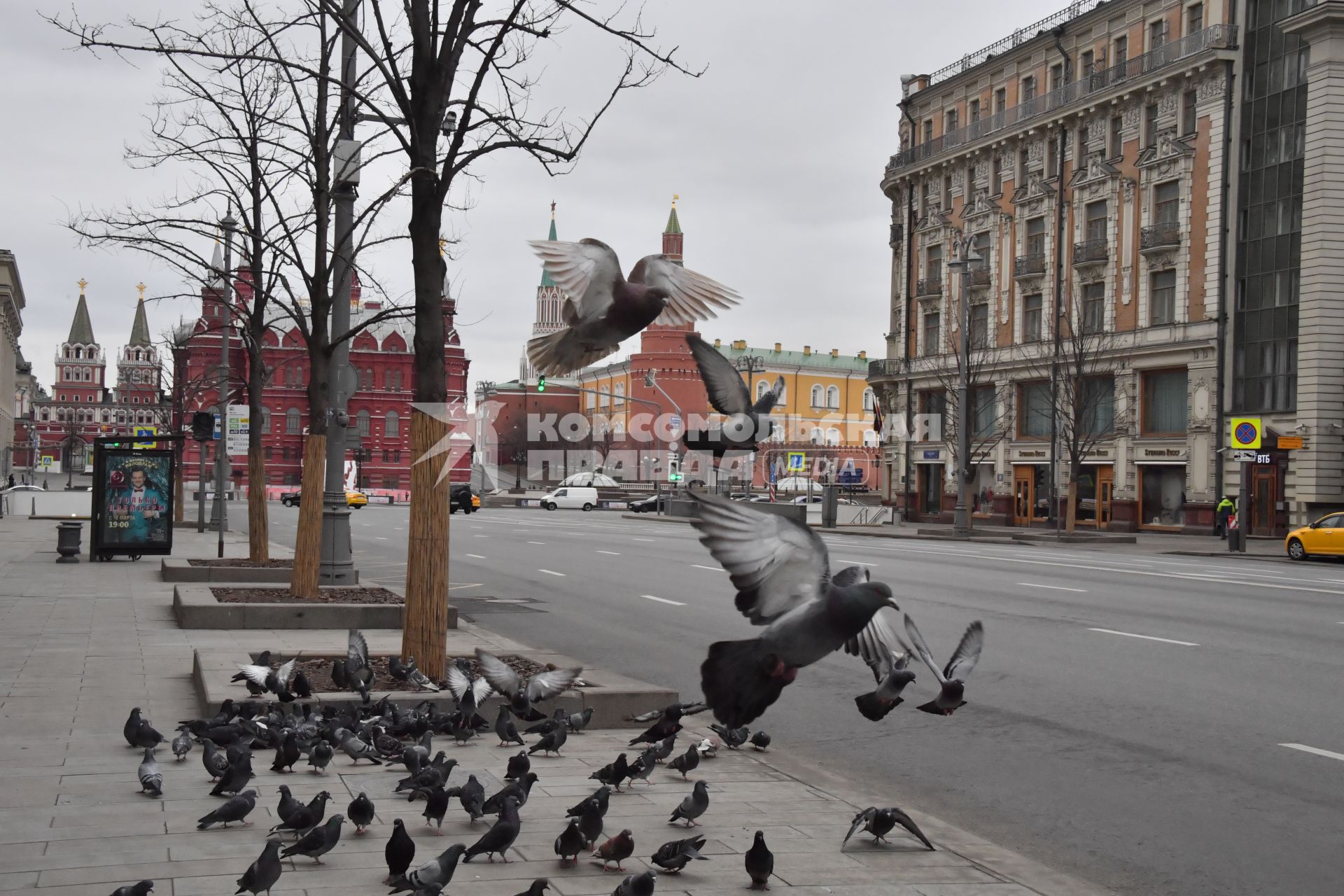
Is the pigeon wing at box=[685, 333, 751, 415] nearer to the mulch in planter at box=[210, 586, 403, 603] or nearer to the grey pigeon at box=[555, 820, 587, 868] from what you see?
the grey pigeon at box=[555, 820, 587, 868]

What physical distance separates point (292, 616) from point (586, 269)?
537 inches

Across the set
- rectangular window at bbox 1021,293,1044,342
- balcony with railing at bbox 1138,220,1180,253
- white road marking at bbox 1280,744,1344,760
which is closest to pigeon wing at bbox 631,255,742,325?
white road marking at bbox 1280,744,1344,760

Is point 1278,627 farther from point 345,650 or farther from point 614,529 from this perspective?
point 614,529

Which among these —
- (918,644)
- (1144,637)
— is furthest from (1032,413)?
(918,644)

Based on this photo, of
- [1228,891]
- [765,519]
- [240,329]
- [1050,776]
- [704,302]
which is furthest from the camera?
[240,329]

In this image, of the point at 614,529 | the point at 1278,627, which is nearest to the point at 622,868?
the point at 1278,627

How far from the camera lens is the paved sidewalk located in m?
5.94

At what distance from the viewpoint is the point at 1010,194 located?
55906 mm

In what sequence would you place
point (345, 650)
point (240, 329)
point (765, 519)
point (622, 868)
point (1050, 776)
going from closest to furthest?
1. point (765, 519)
2. point (622, 868)
3. point (1050, 776)
4. point (345, 650)
5. point (240, 329)

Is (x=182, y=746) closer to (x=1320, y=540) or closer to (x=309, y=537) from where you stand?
(x=309, y=537)

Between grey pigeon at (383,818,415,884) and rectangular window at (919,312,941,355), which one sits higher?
rectangular window at (919,312,941,355)

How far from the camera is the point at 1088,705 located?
12.0 meters

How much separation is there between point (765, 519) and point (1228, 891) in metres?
5.94

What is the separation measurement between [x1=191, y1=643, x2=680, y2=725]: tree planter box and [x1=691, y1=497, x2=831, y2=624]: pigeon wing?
7429mm
